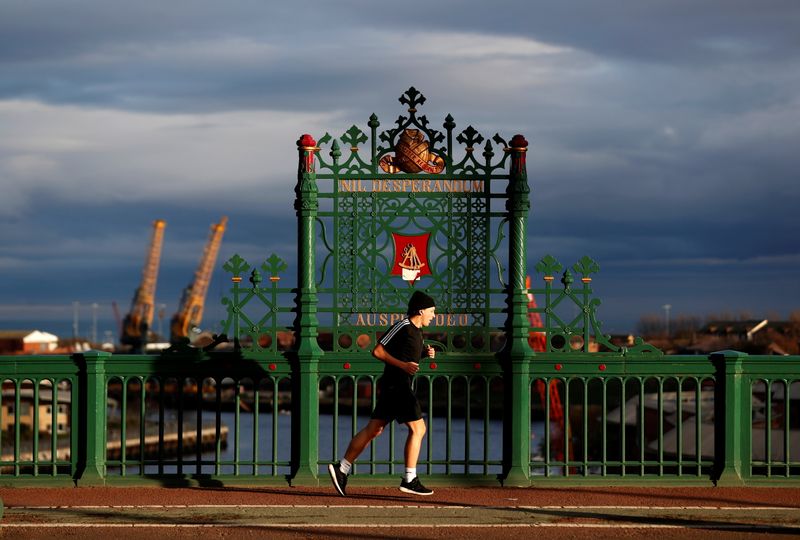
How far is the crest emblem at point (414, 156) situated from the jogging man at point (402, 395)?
5.21 ft

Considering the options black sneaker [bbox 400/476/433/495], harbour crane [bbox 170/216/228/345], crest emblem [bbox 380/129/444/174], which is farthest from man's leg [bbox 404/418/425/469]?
harbour crane [bbox 170/216/228/345]

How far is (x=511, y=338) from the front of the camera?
12.3 metres

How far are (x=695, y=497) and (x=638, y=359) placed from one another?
4.77 ft

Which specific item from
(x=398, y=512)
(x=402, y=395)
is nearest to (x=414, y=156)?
(x=402, y=395)

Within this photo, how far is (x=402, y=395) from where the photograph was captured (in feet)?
36.5

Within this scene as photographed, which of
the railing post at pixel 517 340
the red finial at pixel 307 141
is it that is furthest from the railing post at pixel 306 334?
the railing post at pixel 517 340

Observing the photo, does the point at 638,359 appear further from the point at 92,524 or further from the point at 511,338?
the point at 92,524

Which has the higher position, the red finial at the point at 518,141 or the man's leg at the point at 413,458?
the red finial at the point at 518,141

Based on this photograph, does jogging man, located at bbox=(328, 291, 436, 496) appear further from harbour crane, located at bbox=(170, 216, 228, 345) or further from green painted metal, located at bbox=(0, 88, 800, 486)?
harbour crane, located at bbox=(170, 216, 228, 345)

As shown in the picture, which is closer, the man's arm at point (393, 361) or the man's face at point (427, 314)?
the man's arm at point (393, 361)

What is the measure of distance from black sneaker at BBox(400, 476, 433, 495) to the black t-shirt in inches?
35.6

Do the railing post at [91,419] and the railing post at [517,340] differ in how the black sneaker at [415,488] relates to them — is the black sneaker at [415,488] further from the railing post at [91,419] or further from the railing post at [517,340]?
the railing post at [91,419]

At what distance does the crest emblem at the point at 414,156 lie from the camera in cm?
1237

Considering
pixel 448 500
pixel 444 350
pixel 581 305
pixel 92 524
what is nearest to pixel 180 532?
pixel 92 524
